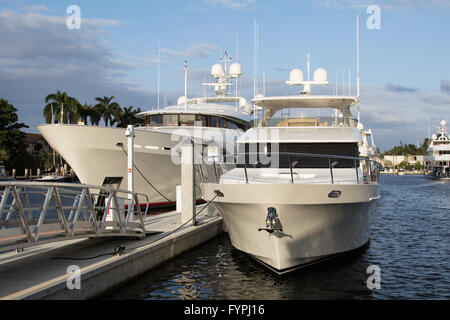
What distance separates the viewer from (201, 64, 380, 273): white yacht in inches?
365

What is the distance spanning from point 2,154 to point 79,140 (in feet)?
132

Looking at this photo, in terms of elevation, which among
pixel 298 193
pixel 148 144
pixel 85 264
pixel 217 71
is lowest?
pixel 85 264

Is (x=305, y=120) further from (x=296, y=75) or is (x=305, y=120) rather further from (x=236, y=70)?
(x=236, y=70)

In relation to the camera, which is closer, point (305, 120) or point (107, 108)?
point (305, 120)

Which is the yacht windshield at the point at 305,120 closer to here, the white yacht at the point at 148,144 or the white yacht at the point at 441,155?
the white yacht at the point at 148,144

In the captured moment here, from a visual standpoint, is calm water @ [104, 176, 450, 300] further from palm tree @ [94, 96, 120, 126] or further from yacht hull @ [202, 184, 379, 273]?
palm tree @ [94, 96, 120, 126]

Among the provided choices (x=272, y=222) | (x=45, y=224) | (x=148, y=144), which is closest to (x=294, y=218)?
(x=272, y=222)

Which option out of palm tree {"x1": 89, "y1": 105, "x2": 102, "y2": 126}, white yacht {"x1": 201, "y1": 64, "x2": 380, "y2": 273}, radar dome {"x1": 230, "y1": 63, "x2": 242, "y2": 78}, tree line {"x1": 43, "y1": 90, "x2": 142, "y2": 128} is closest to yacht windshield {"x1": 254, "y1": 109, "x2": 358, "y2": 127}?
white yacht {"x1": 201, "y1": 64, "x2": 380, "y2": 273}

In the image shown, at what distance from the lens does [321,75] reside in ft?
56.8

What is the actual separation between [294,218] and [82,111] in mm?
61141

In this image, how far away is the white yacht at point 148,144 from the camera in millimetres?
18203

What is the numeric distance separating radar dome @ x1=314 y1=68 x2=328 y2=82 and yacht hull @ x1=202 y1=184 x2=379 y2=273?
7.63 m
